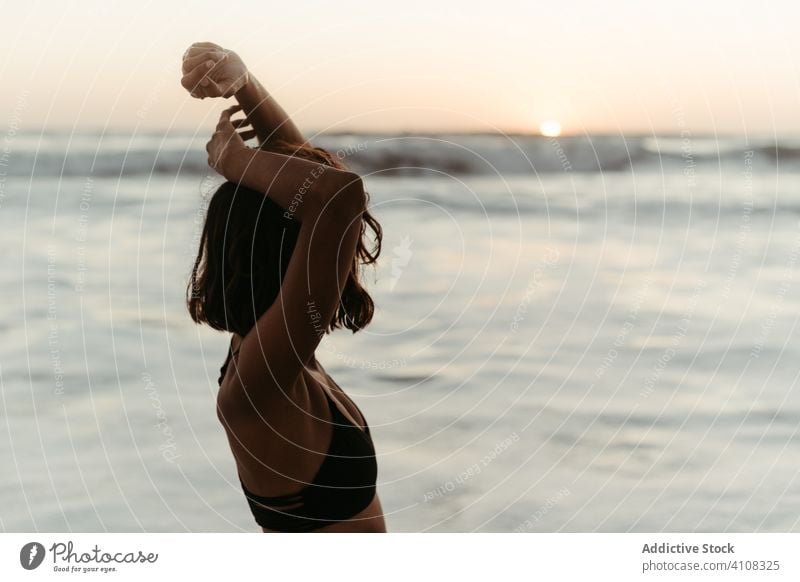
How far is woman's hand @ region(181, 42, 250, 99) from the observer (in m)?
1.07

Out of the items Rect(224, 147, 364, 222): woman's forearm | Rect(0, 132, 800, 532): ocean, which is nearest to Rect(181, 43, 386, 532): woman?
Rect(224, 147, 364, 222): woman's forearm

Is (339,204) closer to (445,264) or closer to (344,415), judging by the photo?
(344,415)

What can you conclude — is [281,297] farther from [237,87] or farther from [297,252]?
[237,87]

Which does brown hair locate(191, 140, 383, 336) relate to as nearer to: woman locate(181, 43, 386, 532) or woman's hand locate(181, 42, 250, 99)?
woman locate(181, 43, 386, 532)

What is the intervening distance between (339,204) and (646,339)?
631 millimetres

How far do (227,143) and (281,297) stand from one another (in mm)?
190

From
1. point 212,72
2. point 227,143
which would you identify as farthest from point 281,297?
point 212,72

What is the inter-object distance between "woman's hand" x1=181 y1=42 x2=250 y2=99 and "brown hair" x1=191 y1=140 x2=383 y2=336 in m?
0.11

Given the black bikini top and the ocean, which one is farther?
the ocean

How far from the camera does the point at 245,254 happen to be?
0.96 meters

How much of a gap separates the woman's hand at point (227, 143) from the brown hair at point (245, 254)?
0.03 metres

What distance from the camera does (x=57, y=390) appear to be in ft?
4.38
